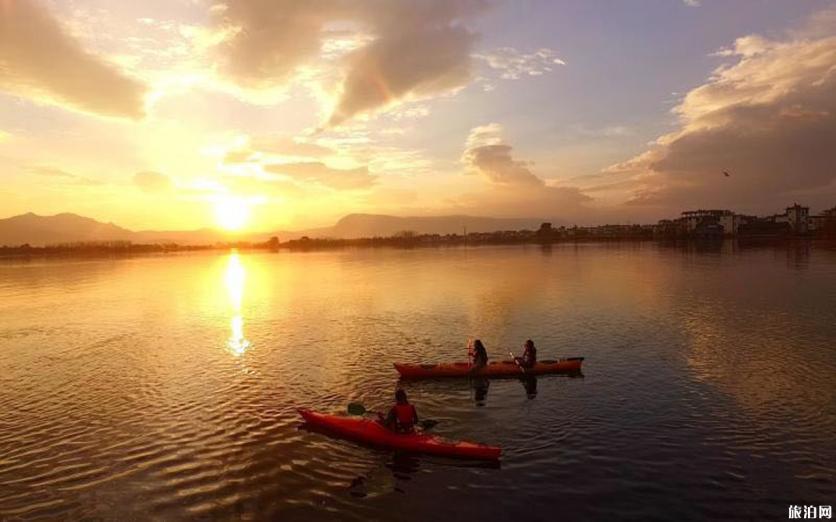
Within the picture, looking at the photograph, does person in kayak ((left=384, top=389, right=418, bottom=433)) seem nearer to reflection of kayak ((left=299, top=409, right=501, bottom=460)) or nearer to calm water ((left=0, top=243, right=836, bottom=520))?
reflection of kayak ((left=299, top=409, right=501, bottom=460))

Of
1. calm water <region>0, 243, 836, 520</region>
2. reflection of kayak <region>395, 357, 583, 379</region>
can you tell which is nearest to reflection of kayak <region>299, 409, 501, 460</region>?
calm water <region>0, 243, 836, 520</region>

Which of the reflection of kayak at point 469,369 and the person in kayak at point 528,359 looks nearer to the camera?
the reflection of kayak at point 469,369

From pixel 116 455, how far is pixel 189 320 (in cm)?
3878

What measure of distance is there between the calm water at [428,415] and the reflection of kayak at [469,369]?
0.77 meters

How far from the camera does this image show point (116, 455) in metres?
21.2

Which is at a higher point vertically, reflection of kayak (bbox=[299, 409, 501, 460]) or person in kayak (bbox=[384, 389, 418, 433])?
person in kayak (bbox=[384, 389, 418, 433])

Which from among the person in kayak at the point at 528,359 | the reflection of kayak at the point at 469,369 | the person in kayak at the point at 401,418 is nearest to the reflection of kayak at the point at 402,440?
the person in kayak at the point at 401,418

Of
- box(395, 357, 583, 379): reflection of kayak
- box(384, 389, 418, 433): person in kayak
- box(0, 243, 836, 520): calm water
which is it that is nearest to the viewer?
box(0, 243, 836, 520): calm water

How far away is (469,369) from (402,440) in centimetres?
1048

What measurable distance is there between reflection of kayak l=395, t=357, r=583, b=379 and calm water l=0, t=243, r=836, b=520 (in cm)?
77

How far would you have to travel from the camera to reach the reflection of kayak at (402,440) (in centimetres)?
1988

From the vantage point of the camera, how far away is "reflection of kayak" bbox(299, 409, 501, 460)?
1988 cm

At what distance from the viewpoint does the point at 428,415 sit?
83.0ft

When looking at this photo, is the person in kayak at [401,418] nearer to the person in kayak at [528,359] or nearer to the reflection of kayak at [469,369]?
the reflection of kayak at [469,369]
